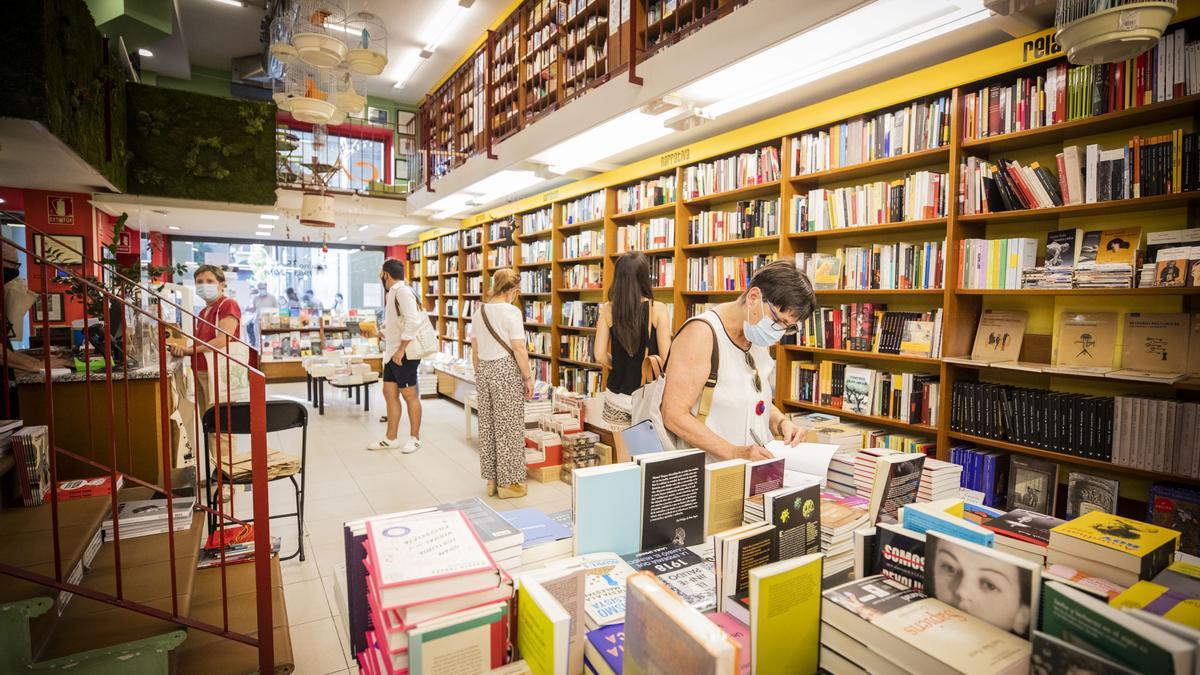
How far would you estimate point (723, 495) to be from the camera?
1.56m

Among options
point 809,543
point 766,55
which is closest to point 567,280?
point 766,55

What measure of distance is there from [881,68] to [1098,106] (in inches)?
45.9

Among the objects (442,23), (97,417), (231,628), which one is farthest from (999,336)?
(442,23)

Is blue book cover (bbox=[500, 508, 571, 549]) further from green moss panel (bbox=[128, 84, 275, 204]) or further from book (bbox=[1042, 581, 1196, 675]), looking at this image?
green moss panel (bbox=[128, 84, 275, 204])

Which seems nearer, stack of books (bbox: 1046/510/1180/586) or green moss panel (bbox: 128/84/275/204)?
stack of books (bbox: 1046/510/1180/586)

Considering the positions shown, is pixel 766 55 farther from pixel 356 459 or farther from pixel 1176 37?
pixel 356 459

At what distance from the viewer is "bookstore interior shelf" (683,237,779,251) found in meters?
4.22

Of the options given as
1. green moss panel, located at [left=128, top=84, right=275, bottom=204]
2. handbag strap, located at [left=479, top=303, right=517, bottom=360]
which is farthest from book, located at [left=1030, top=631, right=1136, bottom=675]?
green moss panel, located at [left=128, top=84, right=275, bottom=204]

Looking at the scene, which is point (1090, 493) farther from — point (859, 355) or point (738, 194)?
point (738, 194)

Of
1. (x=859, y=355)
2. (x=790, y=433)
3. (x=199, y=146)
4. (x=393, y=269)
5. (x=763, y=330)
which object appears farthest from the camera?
(x=199, y=146)

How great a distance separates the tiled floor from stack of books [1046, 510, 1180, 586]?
197 centimetres

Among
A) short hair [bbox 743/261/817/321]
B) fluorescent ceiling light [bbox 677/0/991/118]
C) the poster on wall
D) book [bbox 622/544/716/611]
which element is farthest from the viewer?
the poster on wall

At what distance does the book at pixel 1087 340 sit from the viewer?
108 inches

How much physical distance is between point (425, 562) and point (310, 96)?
18.0 feet
